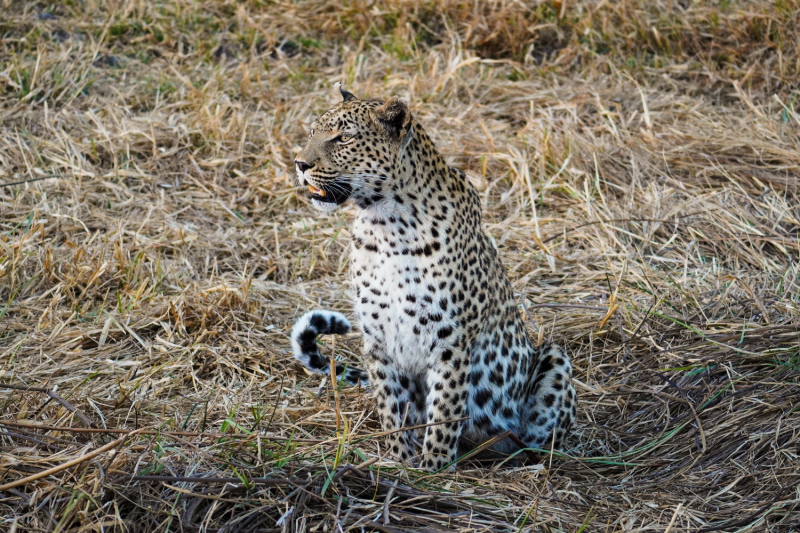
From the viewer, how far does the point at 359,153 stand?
434 cm

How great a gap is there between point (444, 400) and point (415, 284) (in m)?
0.60

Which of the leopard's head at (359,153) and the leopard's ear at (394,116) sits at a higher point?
the leopard's ear at (394,116)

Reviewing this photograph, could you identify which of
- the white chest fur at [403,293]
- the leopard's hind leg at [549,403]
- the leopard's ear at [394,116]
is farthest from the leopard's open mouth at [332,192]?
the leopard's hind leg at [549,403]

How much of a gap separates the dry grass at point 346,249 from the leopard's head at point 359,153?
3.87 feet

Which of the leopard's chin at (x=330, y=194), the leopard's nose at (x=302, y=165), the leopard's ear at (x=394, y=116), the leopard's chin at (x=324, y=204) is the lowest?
the leopard's chin at (x=324, y=204)

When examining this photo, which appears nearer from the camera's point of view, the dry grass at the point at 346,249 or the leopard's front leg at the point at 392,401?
the dry grass at the point at 346,249

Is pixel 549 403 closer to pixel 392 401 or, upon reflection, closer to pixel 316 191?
pixel 392 401

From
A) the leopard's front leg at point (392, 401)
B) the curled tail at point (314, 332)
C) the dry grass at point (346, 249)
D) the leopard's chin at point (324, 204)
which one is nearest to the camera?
the dry grass at point (346, 249)

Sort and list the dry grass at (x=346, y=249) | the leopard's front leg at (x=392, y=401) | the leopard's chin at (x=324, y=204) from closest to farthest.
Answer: the dry grass at (x=346, y=249), the leopard's chin at (x=324, y=204), the leopard's front leg at (x=392, y=401)

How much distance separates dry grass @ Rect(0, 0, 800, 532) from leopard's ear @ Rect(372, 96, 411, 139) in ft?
4.83

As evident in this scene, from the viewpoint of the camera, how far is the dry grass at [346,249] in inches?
142

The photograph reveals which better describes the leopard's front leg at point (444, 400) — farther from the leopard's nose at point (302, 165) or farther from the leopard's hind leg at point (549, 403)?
the leopard's nose at point (302, 165)

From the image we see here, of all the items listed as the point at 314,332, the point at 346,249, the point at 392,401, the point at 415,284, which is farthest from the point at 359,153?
the point at 346,249

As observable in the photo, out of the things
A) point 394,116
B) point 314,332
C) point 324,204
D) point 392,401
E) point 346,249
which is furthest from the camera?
point 346,249
